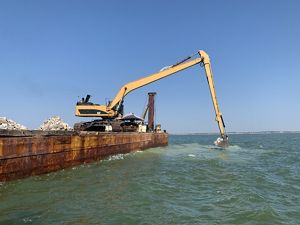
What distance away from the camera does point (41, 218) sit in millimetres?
9430

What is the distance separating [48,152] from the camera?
17656mm

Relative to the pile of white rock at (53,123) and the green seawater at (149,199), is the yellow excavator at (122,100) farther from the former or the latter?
the green seawater at (149,199)

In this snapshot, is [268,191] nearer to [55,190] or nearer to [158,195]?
[158,195]

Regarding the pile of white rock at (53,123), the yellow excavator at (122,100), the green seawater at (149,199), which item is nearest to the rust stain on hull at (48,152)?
the green seawater at (149,199)

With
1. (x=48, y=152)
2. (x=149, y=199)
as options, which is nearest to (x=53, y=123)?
(x=48, y=152)

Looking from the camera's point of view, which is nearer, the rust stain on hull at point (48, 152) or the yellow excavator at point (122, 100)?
the rust stain on hull at point (48, 152)

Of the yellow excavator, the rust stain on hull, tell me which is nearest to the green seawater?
the rust stain on hull

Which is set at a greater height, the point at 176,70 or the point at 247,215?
the point at 176,70

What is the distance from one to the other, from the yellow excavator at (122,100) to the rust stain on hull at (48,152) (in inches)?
366

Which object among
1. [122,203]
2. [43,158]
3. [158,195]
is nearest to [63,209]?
[122,203]

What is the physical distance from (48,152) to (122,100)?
24.0 meters

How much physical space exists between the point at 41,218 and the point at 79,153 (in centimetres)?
1207

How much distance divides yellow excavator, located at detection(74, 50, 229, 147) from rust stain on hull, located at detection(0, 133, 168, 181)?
30.5ft

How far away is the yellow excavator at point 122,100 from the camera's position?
123 feet
